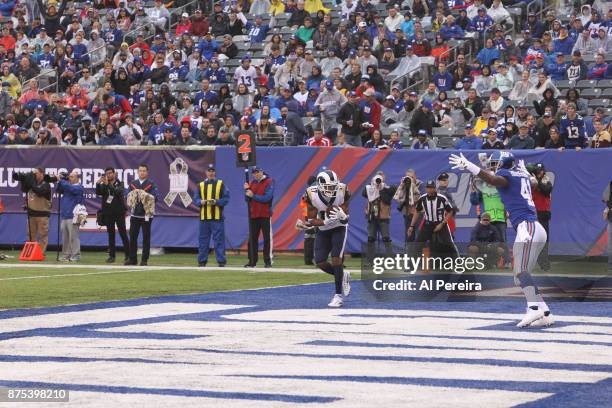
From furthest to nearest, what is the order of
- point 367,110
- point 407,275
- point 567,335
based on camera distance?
point 367,110 → point 407,275 → point 567,335

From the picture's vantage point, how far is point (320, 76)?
2950 centimetres

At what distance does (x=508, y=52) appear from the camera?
28234 mm

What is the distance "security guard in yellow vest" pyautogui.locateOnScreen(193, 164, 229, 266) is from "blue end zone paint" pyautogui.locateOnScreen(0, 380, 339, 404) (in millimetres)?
14772

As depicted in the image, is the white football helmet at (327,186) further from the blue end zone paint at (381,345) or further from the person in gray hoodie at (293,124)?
the person in gray hoodie at (293,124)

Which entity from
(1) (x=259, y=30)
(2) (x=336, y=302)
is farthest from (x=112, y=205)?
(2) (x=336, y=302)

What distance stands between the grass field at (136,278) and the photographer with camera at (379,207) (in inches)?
28.0

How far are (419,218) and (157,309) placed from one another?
9.50m

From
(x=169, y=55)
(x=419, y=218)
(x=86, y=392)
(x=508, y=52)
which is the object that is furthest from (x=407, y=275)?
(x=169, y=55)

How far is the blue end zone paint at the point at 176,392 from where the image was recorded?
9219mm

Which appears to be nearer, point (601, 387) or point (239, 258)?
point (601, 387)

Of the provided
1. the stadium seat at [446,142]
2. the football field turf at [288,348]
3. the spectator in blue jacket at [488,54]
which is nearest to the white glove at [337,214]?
the football field turf at [288,348]

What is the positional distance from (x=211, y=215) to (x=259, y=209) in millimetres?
932

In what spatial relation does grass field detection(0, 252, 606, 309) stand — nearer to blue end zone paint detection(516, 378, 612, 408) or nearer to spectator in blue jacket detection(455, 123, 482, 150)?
spectator in blue jacket detection(455, 123, 482, 150)

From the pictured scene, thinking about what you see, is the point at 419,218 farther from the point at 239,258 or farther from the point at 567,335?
the point at 567,335
